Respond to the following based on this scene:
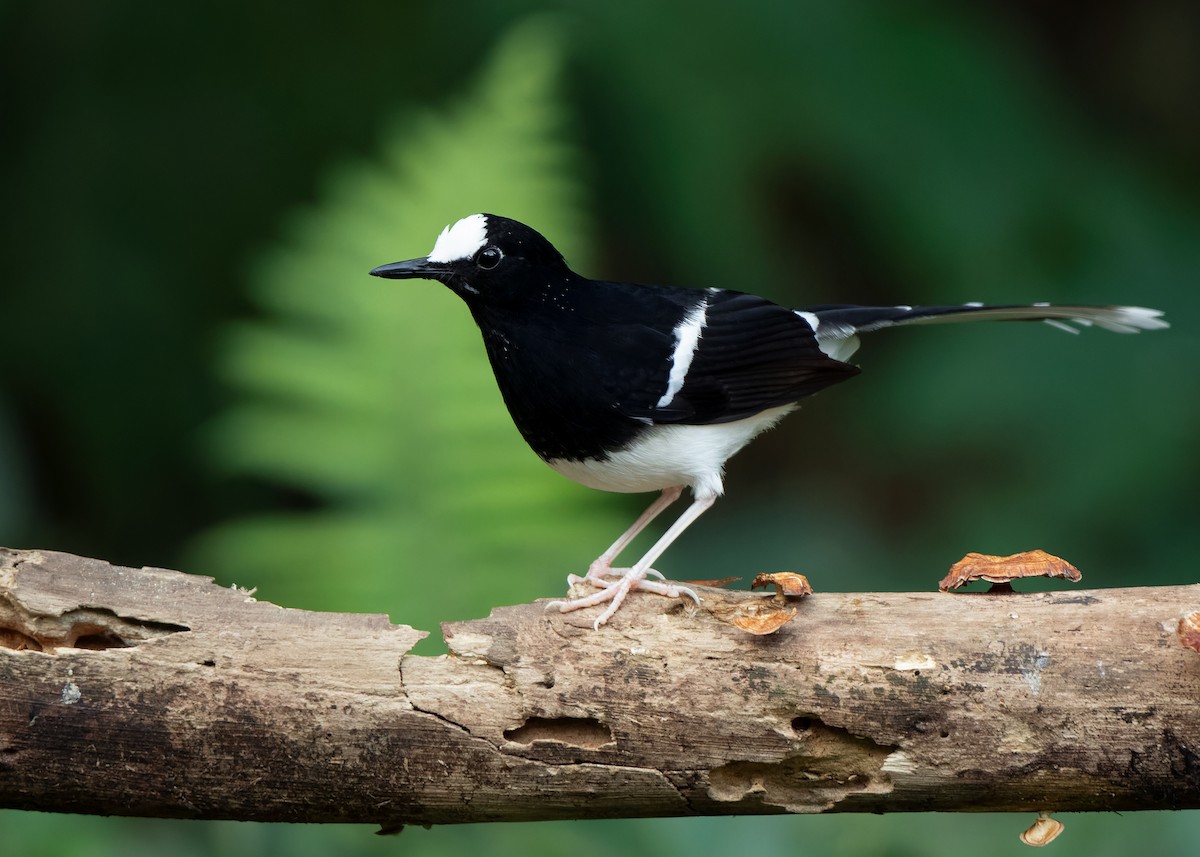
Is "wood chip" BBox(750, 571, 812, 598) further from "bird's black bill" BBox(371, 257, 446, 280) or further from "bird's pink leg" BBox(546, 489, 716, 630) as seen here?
"bird's black bill" BBox(371, 257, 446, 280)

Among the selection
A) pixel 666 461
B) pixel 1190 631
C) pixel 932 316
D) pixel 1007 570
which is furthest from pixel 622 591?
pixel 932 316

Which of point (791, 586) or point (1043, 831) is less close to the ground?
point (791, 586)

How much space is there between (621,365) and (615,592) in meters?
0.65

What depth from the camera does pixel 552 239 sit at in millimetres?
4785

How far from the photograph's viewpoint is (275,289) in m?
4.81

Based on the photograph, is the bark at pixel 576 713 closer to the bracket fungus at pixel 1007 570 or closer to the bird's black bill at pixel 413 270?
the bracket fungus at pixel 1007 570

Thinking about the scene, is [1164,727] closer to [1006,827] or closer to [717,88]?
[1006,827]

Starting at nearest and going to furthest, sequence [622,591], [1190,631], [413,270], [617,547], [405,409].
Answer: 1. [1190,631]
2. [622,591]
3. [413,270]
4. [617,547]
5. [405,409]

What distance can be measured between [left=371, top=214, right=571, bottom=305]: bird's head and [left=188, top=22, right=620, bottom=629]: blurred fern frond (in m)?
1.02

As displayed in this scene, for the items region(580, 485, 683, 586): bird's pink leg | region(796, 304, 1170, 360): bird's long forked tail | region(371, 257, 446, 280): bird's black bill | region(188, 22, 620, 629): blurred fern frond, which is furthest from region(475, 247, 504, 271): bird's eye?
region(188, 22, 620, 629): blurred fern frond

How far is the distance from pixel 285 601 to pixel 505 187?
170 centimetres

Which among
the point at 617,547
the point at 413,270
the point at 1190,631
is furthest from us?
the point at 617,547

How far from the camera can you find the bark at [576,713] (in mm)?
2596

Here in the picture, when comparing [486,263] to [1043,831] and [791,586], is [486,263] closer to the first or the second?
[791,586]
